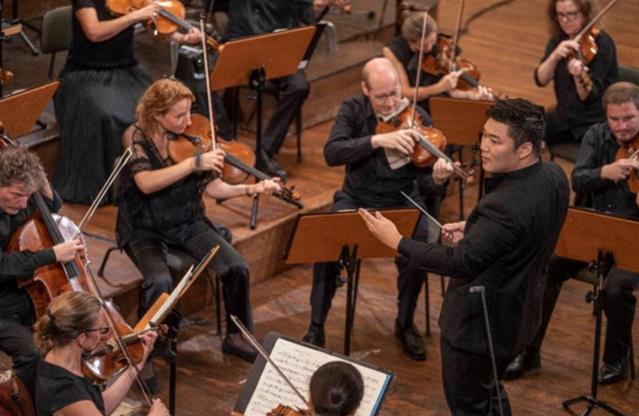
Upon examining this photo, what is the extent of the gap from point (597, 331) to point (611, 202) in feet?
2.71

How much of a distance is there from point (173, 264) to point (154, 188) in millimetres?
401

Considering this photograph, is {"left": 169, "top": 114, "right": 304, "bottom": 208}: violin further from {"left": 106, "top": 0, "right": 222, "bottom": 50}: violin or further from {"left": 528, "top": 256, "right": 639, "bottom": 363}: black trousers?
{"left": 528, "top": 256, "right": 639, "bottom": 363}: black trousers

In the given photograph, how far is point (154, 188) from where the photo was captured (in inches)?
200

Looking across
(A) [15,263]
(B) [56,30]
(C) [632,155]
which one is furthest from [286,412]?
(B) [56,30]

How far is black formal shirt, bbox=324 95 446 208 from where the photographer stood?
552 cm

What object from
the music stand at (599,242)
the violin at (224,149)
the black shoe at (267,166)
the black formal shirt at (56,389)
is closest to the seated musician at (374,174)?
the violin at (224,149)

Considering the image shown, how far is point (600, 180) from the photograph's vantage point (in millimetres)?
5418

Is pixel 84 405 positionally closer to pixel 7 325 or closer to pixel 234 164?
pixel 7 325

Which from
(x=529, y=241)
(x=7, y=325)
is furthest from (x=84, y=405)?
(x=529, y=241)

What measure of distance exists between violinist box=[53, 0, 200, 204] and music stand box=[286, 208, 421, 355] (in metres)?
1.67

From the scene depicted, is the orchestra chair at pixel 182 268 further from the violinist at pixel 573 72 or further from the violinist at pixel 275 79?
the violinist at pixel 573 72

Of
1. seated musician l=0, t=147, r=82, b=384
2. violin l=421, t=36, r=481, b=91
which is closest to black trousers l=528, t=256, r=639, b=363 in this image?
violin l=421, t=36, r=481, b=91

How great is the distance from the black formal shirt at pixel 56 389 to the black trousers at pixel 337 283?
1910 millimetres

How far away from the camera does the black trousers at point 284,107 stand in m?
6.79
